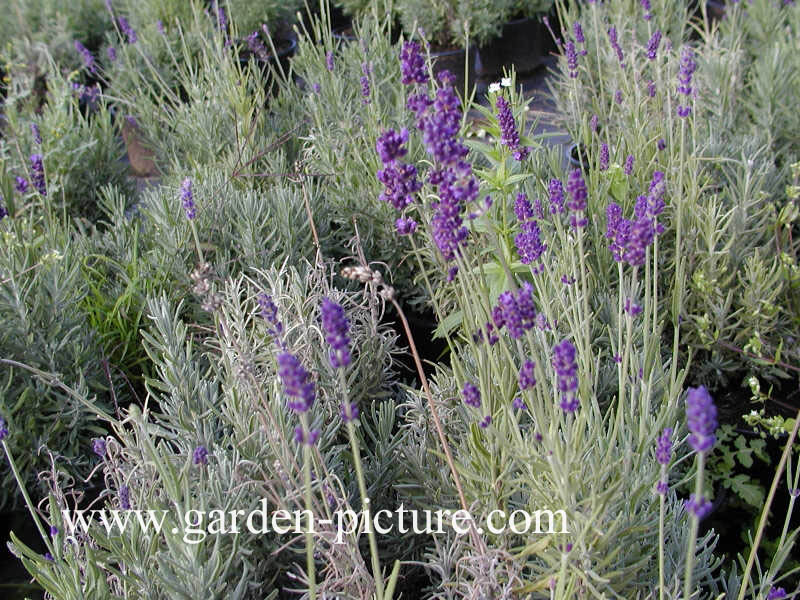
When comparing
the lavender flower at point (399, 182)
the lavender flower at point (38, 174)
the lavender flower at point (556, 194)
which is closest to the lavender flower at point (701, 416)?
the lavender flower at point (399, 182)

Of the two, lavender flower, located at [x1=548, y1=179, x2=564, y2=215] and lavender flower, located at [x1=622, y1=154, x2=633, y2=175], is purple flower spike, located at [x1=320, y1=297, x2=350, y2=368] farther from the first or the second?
lavender flower, located at [x1=622, y1=154, x2=633, y2=175]

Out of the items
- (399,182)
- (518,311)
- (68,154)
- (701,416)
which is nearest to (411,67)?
(399,182)

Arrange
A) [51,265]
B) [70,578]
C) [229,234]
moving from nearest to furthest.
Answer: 1. [70,578]
2. [51,265]
3. [229,234]

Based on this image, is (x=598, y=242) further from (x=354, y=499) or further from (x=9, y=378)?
(x=9, y=378)

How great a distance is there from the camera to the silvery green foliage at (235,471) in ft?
4.03

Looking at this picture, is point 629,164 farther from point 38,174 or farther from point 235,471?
point 38,174

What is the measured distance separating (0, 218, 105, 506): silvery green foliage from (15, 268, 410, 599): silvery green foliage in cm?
16

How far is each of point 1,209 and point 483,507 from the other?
1645 millimetres

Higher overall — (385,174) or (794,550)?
(385,174)

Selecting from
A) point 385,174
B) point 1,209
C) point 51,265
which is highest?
point 385,174

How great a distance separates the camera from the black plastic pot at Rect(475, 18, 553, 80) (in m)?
4.95

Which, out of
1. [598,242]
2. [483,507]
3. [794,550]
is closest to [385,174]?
[483,507]

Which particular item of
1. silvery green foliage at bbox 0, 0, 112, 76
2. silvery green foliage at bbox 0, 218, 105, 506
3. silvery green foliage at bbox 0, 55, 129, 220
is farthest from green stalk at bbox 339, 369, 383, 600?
silvery green foliage at bbox 0, 0, 112, 76

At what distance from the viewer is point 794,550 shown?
2092 mm
